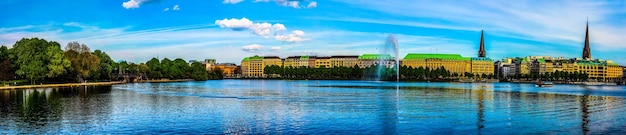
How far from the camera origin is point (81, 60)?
99.8m

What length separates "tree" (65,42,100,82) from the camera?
98.4m

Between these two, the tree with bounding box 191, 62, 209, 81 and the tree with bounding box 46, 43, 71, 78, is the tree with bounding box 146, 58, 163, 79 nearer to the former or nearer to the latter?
the tree with bounding box 191, 62, 209, 81

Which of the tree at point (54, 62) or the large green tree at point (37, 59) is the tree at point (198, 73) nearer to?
the tree at point (54, 62)

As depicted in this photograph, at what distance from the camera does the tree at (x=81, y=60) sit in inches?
3875

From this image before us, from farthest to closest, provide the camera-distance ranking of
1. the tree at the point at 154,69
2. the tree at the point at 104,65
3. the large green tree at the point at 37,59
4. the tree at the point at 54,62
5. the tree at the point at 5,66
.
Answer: the tree at the point at 154,69 < the tree at the point at 104,65 < the tree at the point at 54,62 < the large green tree at the point at 37,59 < the tree at the point at 5,66

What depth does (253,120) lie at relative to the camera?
3262cm

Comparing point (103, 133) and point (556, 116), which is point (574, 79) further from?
point (103, 133)

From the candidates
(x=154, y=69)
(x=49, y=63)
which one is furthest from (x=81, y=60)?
(x=154, y=69)

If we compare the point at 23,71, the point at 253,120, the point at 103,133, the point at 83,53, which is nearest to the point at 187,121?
the point at 253,120

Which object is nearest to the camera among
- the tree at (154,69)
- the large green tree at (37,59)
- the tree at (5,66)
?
the tree at (5,66)

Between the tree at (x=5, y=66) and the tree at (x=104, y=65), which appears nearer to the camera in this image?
the tree at (x=5, y=66)

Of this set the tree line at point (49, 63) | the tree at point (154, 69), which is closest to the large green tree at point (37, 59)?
the tree line at point (49, 63)

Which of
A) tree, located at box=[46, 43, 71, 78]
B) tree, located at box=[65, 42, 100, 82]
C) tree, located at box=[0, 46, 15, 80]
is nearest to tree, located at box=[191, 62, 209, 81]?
tree, located at box=[65, 42, 100, 82]

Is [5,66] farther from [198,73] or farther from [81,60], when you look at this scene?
[198,73]
